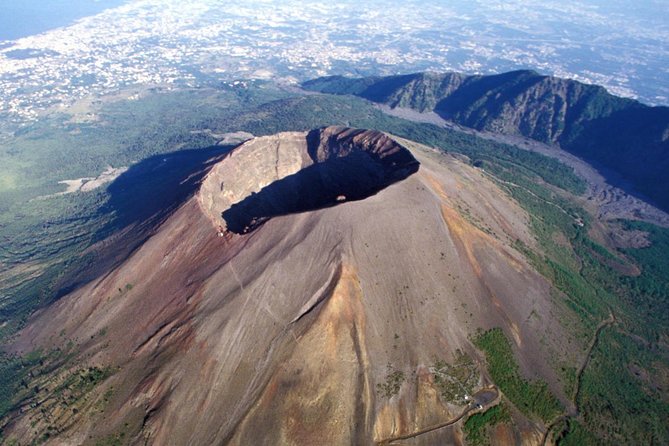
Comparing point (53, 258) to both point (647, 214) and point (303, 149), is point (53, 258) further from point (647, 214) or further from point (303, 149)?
point (647, 214)

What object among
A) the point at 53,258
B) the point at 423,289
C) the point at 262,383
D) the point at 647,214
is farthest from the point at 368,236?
the point at 647,214

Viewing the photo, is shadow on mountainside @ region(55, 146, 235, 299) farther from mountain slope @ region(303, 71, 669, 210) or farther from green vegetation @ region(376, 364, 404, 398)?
mountain slope @ region(303, 71, 669, 210)

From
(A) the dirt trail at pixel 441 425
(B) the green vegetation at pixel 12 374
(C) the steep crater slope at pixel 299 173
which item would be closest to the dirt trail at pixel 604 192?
(C) the steep crater slope at pixel 299 173

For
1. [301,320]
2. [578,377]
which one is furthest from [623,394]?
[301,320]

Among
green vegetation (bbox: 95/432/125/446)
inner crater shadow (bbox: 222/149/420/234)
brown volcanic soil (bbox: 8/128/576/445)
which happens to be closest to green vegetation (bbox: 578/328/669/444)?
brown volcanic soil (bbox: 8/128/576/445)

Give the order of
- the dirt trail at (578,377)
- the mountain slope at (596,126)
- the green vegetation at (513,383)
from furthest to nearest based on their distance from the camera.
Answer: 1. the mountain slope at (596,126)
2. the green vegetation at (513,383)
3. the dirt trail at (578,377)

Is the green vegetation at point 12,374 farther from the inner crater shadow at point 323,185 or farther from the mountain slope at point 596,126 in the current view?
the mountain slope at point 596,126
